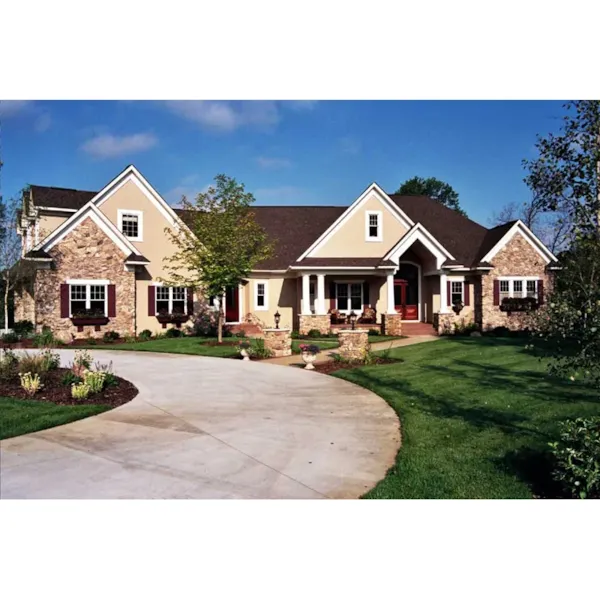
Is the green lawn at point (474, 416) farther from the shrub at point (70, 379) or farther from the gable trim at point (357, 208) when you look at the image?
the gable trim at point (357, 208)

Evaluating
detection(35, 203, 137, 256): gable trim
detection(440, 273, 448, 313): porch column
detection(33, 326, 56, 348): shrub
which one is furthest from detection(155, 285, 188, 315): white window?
detection(440, 273, 448, 313): porch column

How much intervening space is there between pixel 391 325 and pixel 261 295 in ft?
19.4

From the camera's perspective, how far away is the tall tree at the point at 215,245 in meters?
13.6

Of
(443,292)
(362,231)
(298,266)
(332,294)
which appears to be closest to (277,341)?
(298,266)

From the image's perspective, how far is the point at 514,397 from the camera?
689cm

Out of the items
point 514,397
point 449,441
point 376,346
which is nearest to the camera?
point 449,441

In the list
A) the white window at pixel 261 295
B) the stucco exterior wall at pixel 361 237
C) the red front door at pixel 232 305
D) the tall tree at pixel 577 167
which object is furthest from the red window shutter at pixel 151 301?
the tall tree at pixel 577 167

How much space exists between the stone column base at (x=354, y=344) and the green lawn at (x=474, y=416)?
87 centimetres

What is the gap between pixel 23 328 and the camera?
7734 mm

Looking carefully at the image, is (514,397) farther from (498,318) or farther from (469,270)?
(469,270)

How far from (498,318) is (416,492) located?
24.7 feet

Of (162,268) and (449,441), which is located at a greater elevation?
(162,268)

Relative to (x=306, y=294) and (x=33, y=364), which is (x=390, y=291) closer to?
(x=306, y=294)
